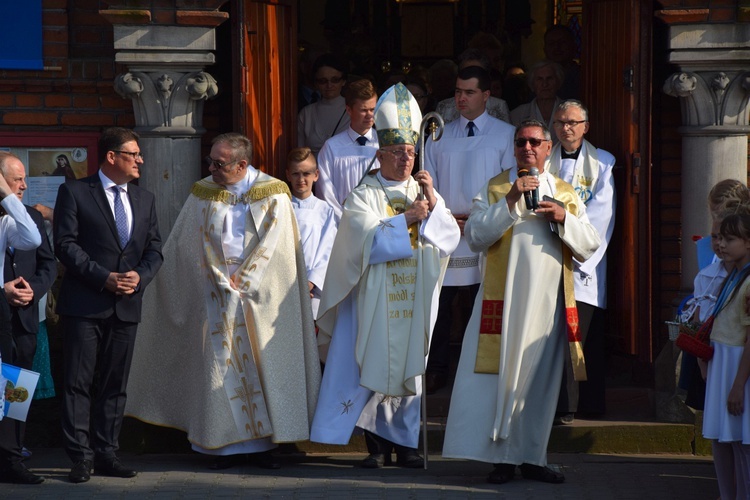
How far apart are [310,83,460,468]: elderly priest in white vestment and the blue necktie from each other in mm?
1135

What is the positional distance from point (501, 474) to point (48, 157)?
356cm

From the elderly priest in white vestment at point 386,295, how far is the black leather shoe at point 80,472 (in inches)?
48.3

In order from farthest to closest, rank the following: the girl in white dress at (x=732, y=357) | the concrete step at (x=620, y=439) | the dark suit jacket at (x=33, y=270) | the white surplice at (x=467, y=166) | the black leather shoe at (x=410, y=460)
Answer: the white surplice at (x=467, y=166) < the concrete step at (x=620, y=439) < the black leather shoe at (x=410, y=460) < the dark suit jacket at (x=33, y=270) < the girl in white dress at (x=732, y=357)

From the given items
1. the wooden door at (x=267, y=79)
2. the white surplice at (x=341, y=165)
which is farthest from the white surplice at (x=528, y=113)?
the wooden door at (x=267, y=79)

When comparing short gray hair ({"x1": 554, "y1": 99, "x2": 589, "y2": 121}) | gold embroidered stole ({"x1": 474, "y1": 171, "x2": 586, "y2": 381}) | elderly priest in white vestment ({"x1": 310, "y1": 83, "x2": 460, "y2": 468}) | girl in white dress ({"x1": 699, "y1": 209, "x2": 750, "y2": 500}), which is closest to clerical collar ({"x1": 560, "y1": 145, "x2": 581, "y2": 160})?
short gray hair ({"x1": 554, "y1": 99, "x2": 589, "y2": 121})

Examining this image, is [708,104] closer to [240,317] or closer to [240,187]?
[240,187]

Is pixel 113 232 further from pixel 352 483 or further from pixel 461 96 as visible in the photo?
pixel 461 96

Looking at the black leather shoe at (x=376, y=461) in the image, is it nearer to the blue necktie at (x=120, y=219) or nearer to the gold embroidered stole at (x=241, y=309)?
the gold embroidered stole at (x=241, y=309)

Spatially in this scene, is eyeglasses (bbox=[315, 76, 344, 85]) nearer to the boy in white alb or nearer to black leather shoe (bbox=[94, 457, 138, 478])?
the boy in white alb

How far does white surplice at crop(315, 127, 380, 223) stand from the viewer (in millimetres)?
9117

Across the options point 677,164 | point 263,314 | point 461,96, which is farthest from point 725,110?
point 263,314

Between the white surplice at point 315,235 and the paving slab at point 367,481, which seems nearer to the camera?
the paving slab at point 367,481

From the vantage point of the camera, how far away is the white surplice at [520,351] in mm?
7727

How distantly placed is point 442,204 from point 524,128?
2.10ft
